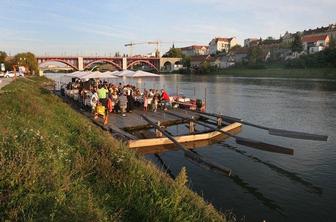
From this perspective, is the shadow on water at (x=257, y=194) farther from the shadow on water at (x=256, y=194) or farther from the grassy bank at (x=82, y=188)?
the grassy bank at (x=82, y=188)

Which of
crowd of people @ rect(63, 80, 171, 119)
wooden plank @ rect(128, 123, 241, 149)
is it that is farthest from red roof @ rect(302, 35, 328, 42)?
wooden plank @ rect(128, 123, 241, 149)

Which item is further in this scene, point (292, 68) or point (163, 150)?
point (292, 68)

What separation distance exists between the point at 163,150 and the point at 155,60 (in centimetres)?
14042

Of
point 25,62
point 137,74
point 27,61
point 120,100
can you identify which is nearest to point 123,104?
point 120,100

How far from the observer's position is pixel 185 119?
2195 cm

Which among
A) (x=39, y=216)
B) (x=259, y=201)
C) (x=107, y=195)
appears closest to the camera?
(x=39, y=216)

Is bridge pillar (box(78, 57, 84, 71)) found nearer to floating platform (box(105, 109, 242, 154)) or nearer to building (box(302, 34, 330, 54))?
building (box(302, 34, 330, 54))

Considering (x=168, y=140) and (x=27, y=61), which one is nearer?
(x=168, y=140)

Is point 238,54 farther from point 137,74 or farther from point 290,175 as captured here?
point 290,175

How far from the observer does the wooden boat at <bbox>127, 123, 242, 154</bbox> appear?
55.7ft

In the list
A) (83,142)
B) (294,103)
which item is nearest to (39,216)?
(83,142)

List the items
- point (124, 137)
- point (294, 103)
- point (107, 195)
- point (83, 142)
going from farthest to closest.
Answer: point (294, 103), point (124, 137), point (83, 142), point (107, 195)

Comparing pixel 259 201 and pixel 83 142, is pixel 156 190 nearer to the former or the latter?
pixel 83 142

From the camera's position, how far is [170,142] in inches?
696
